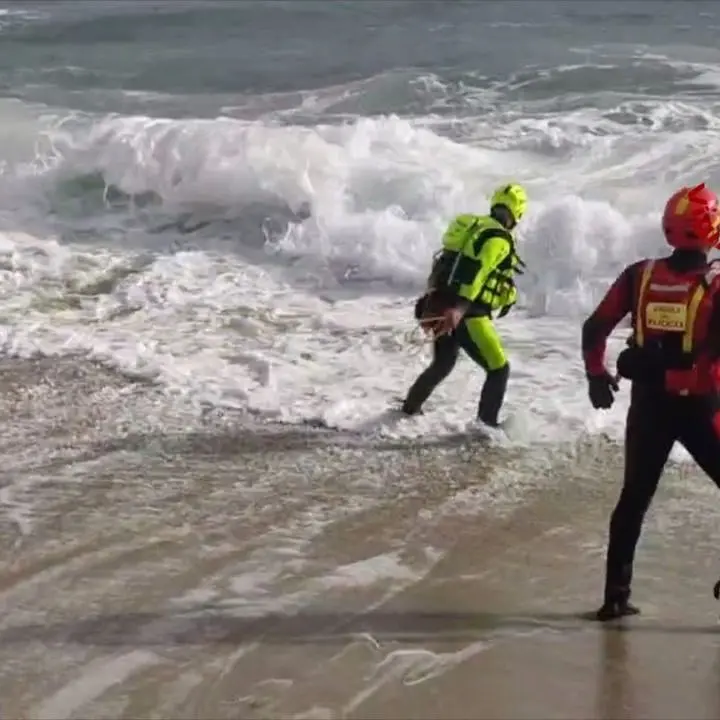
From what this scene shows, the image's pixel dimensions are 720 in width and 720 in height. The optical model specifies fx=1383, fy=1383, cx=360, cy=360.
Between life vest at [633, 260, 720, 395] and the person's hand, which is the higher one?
life vest at [633, 260, 720, 395]

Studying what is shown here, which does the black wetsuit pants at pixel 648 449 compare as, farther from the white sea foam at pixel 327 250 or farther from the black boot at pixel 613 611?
the white sea foam at pixel 327 250

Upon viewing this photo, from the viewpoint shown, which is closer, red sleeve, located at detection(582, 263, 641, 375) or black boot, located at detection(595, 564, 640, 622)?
red sleeve, located at detection(582, 263, 641, 375)

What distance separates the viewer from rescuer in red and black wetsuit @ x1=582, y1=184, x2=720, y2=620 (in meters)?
4.78

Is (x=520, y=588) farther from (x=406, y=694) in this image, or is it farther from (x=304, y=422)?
(x=304, y=422)

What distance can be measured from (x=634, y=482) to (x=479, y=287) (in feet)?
6.86

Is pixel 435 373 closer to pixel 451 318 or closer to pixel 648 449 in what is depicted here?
pixel 451 318

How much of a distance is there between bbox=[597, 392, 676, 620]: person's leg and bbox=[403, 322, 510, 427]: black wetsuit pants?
2131mm

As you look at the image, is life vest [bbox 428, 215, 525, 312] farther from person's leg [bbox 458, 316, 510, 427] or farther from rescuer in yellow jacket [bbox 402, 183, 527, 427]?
person's leg [bbox 458, 316, 510, 427]

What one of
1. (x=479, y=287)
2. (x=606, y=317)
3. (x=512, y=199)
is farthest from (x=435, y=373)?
(x=606, y=317)

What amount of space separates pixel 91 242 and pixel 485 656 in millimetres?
7985

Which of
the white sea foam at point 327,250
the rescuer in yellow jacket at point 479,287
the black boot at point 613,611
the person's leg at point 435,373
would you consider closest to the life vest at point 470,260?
the rescuer in yellow jacket at point 479,287

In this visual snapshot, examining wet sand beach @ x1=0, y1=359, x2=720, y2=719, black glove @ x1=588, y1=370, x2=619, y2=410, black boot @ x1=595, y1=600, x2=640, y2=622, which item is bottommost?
wet sand beach @ x1=0, y1=359, x2=720, y2=719

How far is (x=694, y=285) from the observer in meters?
4.77

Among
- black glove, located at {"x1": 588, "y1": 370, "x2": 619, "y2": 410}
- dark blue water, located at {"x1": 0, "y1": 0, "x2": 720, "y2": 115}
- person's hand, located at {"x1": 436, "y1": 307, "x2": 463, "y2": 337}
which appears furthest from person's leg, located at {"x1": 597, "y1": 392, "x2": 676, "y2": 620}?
dark blue water, located at {"x1": 0, "y1": 0, "x2": 720, "y2": 115}
